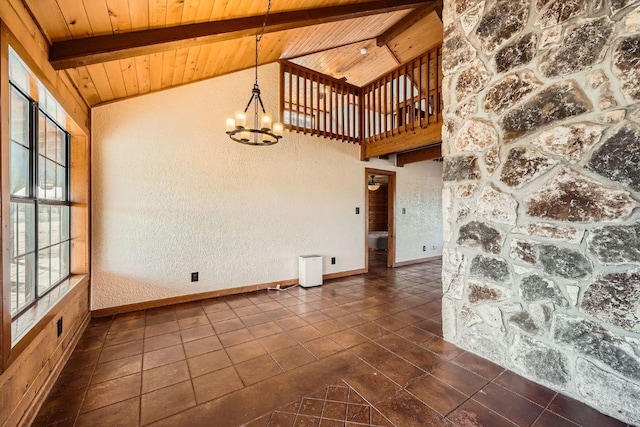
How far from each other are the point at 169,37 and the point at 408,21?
3.83 metres

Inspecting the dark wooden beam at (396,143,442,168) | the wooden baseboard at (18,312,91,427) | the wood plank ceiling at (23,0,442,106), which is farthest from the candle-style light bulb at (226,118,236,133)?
the dark wooden beam at (396,143,442,168)

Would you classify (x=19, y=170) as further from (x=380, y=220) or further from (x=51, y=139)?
(x=380, y=220)

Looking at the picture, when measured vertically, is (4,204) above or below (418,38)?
below

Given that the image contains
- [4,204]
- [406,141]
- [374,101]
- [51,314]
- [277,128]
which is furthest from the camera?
[374,101]

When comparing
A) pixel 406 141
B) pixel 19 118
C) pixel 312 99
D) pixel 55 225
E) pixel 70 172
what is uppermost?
→ pixel 312 99

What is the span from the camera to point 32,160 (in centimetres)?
202

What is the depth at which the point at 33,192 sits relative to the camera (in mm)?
2025

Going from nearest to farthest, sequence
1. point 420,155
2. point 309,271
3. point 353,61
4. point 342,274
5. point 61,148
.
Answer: point 61,148, point 309,271, point 342,274, point 420,155, point 353,61

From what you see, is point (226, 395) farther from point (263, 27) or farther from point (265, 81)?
point (265, 81)

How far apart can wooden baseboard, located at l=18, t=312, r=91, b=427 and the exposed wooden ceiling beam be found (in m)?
5.85

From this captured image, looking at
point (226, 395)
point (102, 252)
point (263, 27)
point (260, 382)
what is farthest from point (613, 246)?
point (102, 252)

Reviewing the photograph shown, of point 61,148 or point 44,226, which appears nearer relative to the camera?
point 44,226

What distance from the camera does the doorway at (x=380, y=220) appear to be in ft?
18.5

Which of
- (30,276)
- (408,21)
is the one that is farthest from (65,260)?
(408,21)
